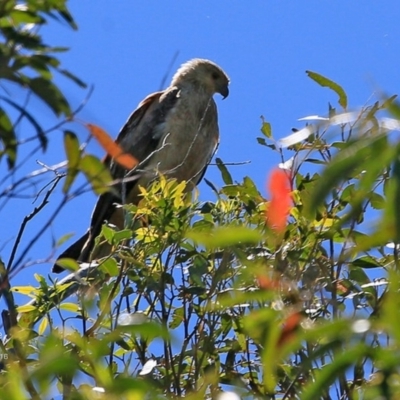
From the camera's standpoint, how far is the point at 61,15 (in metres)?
2.00

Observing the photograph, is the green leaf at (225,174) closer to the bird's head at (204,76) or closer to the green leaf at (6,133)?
the green leaf at (6,133)

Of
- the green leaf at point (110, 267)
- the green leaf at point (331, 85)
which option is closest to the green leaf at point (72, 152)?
the green leaf at point (331, 85)

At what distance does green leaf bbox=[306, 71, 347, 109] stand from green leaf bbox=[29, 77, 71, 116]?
1369mm

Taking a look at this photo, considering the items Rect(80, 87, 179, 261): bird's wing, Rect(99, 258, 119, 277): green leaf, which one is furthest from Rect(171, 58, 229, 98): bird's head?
Rect(99, 258, 119, 277): green leaf

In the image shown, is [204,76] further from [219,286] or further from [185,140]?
[219,286]

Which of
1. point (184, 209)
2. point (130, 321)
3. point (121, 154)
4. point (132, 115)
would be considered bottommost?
point (130, 321)

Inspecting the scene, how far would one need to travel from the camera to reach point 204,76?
798cm

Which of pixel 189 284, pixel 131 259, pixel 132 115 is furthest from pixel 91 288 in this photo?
pixel 132 115

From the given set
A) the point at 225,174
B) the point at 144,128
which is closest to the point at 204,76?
the point at 144,128

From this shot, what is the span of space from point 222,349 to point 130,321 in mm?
1418

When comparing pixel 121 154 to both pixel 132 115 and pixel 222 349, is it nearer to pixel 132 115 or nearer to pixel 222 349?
pixel 222 349

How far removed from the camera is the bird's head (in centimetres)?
790

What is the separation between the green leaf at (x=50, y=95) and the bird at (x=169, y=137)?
4.62 meters

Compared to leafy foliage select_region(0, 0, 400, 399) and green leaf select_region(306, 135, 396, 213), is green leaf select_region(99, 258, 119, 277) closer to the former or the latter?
leafy foliage select_region(0, 0, 400, 399)
